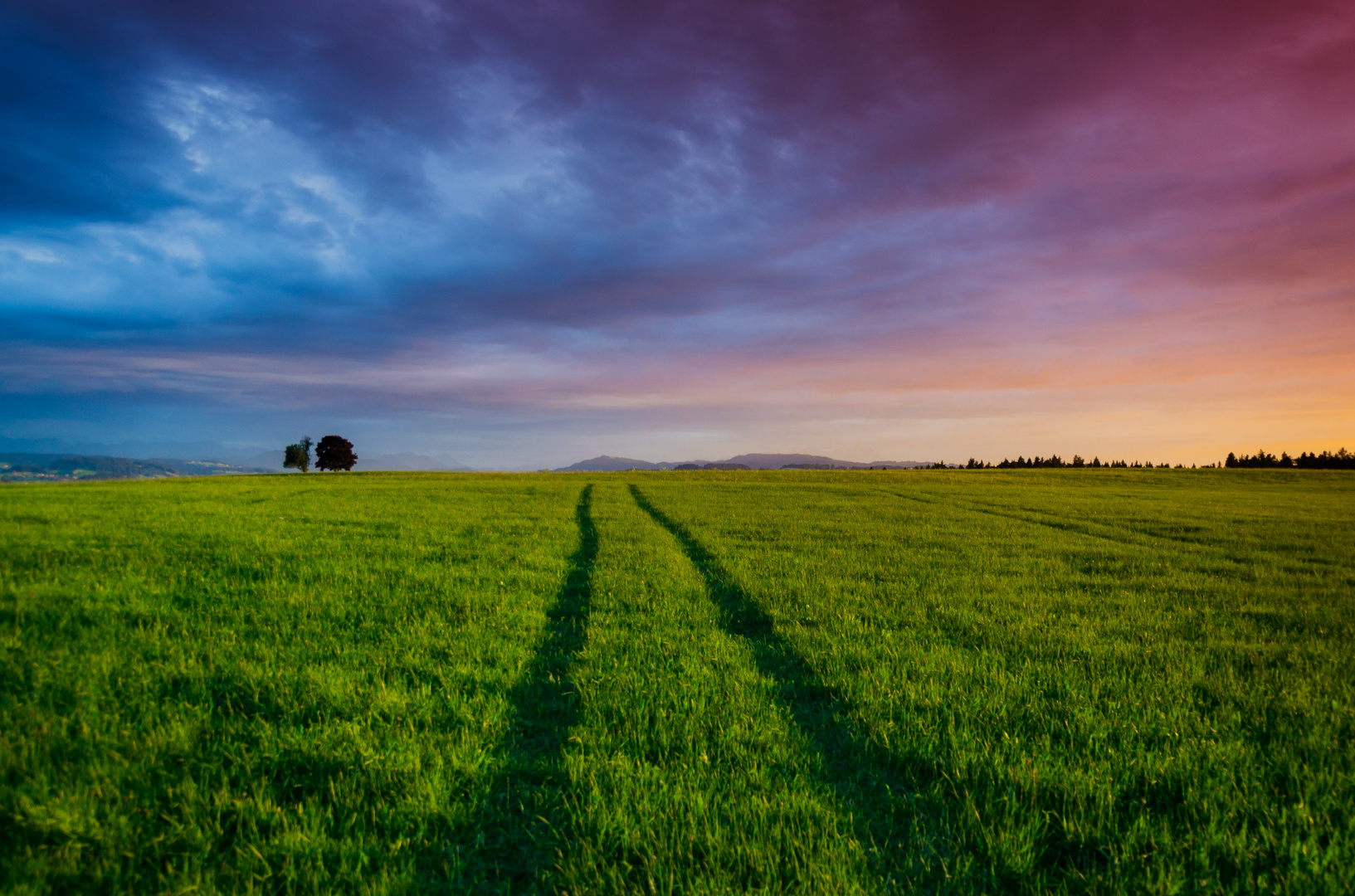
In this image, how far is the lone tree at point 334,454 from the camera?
10688cm

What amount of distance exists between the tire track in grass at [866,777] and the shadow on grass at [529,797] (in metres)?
2.07

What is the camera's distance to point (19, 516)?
18.2 metres

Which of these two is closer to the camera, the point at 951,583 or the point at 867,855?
the point at 867,855

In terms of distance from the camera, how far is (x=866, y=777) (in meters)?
4.56

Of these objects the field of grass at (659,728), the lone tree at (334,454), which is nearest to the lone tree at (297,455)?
the lone tree at (334,454)

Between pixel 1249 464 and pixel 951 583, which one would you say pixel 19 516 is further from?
pixel 1249 464

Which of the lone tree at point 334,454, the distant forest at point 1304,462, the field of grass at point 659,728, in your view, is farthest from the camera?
the lone tree at point 334,454

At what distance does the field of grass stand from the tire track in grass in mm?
30

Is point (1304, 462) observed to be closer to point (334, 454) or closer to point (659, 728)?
point (659, 728)

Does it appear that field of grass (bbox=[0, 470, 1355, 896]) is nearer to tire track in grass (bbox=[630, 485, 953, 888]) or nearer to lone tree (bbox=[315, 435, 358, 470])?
tire track in grass (bbox=[630, 485, 953, 888])

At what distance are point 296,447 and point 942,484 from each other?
124641 mm

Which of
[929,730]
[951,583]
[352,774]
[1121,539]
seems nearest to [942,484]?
[1121,539]

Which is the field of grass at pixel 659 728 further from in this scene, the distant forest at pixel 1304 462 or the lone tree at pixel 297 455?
the lone tree at pixel 297 455

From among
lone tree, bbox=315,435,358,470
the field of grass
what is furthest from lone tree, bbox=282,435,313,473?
the field of grass
